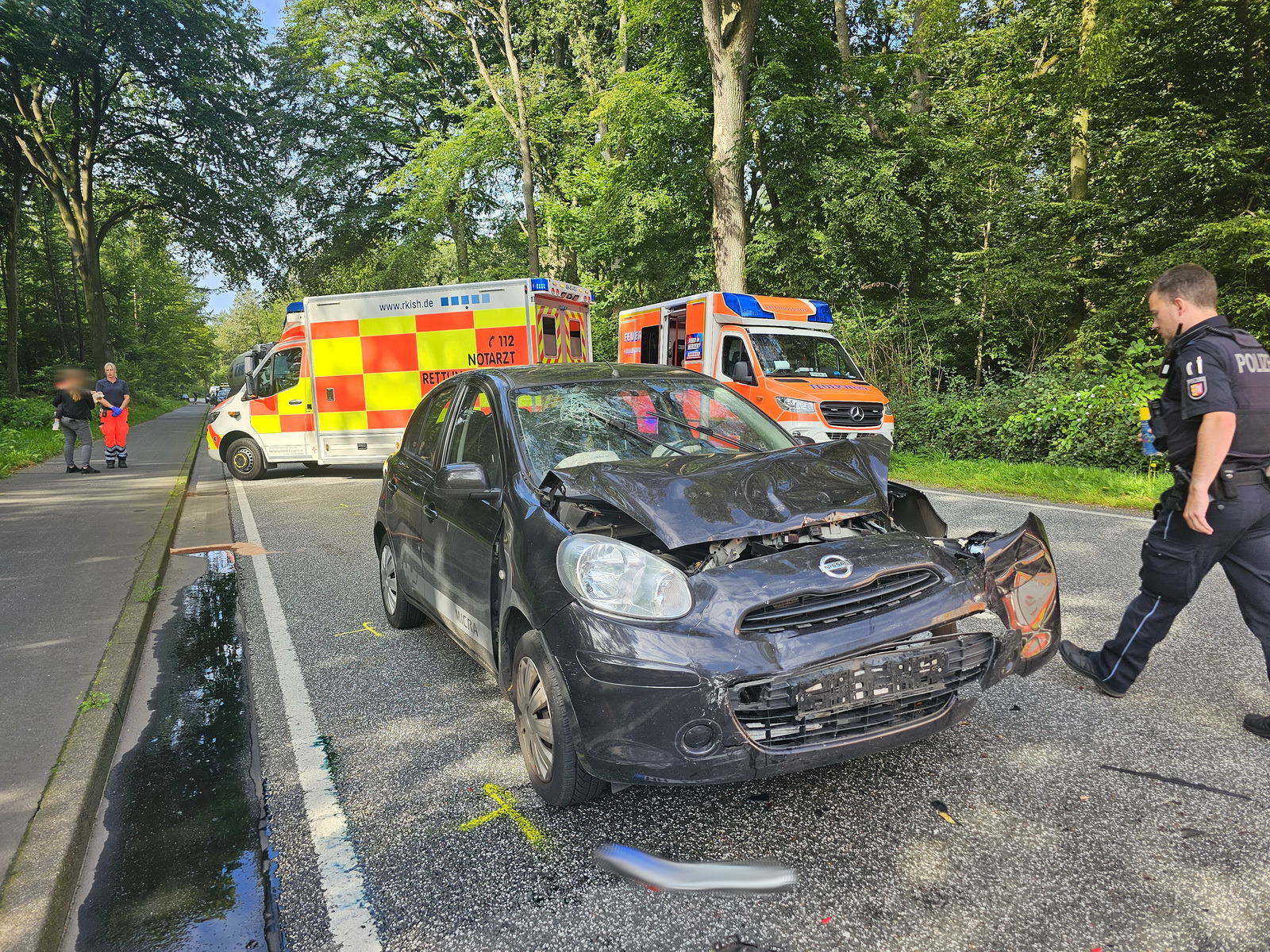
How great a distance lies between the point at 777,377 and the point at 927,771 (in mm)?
9743

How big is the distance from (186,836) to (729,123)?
14.9 metres

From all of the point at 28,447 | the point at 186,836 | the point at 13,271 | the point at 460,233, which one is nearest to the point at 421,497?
the point at 186,836

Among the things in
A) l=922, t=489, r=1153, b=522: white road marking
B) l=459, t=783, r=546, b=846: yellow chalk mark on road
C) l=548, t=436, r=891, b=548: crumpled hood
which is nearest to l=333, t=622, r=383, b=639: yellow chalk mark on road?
l=459, t=783, r=546, b=846: yellow chalk mark on road

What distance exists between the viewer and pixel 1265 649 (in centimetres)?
324

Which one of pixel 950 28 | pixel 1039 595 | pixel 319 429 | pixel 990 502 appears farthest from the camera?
pixel 950 28

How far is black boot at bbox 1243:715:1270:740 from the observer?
10.8 feet

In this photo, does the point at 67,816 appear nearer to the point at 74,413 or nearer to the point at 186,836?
the point at 186,836

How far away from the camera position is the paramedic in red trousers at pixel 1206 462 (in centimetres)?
312

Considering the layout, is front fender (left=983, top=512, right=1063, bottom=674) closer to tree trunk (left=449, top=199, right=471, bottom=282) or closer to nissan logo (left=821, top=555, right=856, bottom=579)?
nissan logo (left=821, top=555, right=856, bottom=579)

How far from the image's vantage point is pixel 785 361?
12.7 m

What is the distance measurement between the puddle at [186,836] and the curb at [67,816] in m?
0.08

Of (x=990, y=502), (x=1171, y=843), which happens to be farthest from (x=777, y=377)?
(x=1171, y=843)

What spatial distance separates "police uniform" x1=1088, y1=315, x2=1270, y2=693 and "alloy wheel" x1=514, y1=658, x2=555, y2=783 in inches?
100

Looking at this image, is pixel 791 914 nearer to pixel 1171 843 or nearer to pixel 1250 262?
pixel 1171 843
